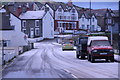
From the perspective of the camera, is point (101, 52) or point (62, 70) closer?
point (62, 70)

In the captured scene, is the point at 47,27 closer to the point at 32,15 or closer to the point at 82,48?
the point at 32,15

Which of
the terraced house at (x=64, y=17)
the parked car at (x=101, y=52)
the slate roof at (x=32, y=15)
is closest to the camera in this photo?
the parked car at (x=101, y=52)

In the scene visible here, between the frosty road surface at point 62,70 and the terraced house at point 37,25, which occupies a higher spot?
the terraced house at point 37,25

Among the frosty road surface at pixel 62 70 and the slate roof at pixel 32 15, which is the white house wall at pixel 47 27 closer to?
the slate roof at pixel 32 15

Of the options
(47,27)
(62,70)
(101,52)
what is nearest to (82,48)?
(101,52)

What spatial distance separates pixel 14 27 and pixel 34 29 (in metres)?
20.1

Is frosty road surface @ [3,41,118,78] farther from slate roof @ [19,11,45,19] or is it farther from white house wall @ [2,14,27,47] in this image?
slate roof @ [19,11,45,19]

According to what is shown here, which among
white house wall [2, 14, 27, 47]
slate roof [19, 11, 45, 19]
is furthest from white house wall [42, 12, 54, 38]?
white house wall [2, 14, 27, 47]

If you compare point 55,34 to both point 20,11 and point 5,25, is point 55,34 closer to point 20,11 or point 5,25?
point 20,11

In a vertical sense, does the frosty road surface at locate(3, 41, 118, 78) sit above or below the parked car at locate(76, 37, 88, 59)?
below

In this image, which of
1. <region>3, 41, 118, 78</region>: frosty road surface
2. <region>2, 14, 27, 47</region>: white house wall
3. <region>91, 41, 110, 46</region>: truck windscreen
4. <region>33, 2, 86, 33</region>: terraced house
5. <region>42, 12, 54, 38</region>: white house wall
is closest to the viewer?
<region>3, 41, 118, 78</region>: frosty road surface

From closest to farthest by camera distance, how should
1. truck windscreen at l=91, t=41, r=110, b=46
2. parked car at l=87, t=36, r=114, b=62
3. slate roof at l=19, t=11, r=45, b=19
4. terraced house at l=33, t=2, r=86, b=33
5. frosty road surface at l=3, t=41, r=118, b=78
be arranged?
frosty road surface at l=3, t=41, r=118, b=78 → parked car at l=87, t=36, r=114, b=62 → truck windscreen at l=91, t=41, r=110, b=46 → slate roof at l=19, t=11, r=45, b=19 → terraced house at l=33, t=2, r=86, b=33

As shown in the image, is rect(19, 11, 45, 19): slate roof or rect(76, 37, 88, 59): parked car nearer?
rect(76, 37, 88, 59): parked car

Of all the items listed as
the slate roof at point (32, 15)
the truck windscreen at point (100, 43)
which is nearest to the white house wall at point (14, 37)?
the slate roof at point (32, 15)
